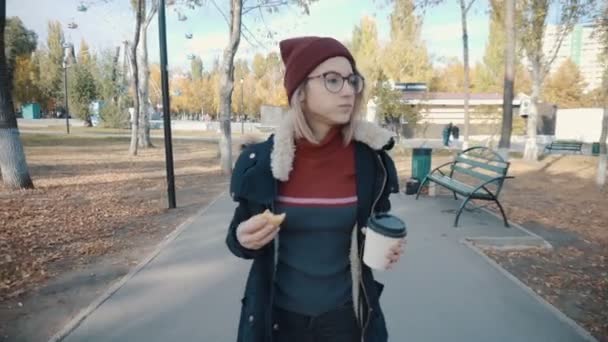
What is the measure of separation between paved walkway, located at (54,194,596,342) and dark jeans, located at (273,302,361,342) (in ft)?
4.95

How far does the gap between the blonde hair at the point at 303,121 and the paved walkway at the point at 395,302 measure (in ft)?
6.35

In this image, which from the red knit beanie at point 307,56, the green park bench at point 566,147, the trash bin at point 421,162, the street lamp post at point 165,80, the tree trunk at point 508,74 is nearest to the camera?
the red knit beanie at point 307,56

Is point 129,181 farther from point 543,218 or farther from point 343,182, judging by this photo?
point 343,182

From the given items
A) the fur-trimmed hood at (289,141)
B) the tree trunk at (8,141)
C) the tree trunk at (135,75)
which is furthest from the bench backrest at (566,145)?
the fur-trimmed hood at (289,141)

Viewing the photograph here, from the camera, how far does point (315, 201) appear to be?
1.60m

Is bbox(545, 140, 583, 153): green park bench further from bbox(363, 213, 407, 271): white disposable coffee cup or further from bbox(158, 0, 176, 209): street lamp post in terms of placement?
bbox(363, 213, 407, 271): white disposable coffee cup

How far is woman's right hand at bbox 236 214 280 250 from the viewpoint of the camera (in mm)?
1444

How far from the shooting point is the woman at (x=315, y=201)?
1.60 m

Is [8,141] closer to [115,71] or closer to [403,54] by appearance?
[403,54]

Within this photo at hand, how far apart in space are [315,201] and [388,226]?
0.29 meters

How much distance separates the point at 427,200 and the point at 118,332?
630 cm

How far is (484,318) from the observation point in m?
3.35

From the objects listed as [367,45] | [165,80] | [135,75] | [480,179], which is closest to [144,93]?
[135,75]

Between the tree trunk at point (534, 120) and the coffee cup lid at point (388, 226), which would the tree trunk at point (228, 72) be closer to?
the coffee cup lid at point (388, 226)
